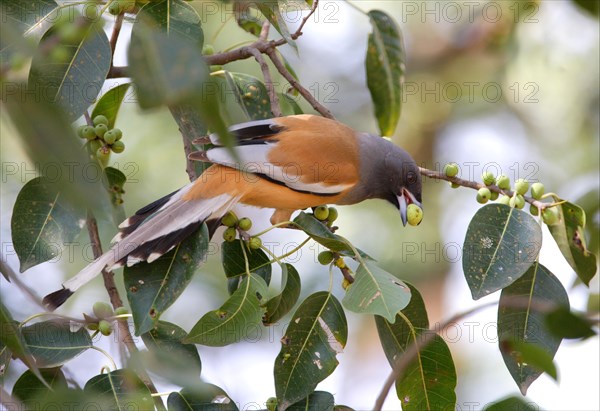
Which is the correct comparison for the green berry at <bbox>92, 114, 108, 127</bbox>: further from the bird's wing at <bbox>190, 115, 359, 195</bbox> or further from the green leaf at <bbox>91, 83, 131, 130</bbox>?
the bird's wing at <bbox>190, 115, 359, 195</bbox>

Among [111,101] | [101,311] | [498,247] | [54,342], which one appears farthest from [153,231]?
[498,247]

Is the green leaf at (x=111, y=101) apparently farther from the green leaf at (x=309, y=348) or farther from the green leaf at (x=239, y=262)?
the green leaf at (x=309, y=348)

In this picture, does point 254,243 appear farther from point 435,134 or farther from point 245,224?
point 435,134

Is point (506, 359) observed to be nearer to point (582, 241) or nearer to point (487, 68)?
point (582, 241)

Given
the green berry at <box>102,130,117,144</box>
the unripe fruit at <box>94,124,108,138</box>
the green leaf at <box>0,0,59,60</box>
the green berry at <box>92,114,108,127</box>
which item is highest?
the green leaf at <box>0,0,59,60</box>

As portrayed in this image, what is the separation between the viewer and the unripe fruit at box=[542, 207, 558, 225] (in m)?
2.92

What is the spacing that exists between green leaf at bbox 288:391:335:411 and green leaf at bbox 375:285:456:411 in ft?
0.99

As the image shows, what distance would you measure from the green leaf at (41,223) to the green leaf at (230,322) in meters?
0.67

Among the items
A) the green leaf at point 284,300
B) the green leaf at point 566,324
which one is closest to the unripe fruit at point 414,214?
the green leaf at point 284,300

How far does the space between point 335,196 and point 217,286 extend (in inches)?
147

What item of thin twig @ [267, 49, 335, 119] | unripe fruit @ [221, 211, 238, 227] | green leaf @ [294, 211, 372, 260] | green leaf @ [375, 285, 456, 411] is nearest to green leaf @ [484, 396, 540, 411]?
green leaf @ [375, 285, 456, 411]

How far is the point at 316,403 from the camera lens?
8.57 ft

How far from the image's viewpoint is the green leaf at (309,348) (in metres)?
2.54

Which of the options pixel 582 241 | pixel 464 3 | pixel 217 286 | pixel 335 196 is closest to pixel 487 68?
pixel 464 3
